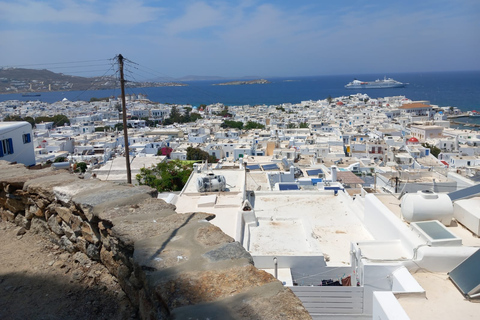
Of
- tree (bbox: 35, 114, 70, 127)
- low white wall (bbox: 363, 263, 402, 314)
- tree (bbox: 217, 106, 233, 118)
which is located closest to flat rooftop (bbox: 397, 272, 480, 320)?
low white wall (bbox: 363, 263, 402, 314)

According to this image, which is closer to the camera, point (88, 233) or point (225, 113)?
point (88, 233)

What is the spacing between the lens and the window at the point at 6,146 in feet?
20.3

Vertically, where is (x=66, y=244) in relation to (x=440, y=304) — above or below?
above

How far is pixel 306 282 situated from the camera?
20.6ft

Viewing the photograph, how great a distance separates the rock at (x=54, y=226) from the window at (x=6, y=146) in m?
4.11

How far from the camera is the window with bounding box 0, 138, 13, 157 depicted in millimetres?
6188

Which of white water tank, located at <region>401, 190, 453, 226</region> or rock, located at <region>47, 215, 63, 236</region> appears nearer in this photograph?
rock, located at <region>47, 215, 63, 236</region>

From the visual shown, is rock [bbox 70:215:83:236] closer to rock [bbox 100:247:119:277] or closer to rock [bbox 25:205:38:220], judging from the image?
rock [bbox 100:247:119:277]

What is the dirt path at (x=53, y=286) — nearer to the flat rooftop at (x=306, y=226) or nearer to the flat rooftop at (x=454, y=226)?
the flat rooftop at (x=306, y=226)

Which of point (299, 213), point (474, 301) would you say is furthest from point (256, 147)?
point (474, 301)

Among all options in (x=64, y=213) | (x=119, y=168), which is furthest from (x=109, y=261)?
(x=119, y=168)

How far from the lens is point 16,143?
6.65 metres

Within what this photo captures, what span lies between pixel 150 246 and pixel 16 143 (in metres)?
5.82

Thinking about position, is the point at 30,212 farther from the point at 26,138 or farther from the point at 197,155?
the point at 197,155
